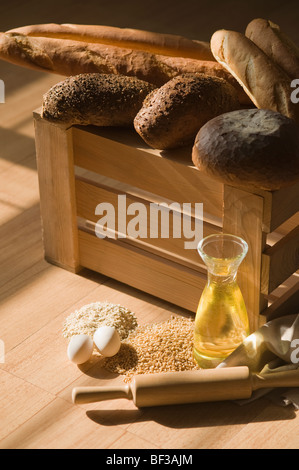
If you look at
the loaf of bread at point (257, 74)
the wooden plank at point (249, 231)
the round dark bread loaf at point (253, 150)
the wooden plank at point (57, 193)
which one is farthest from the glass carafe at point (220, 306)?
the wooden plank at point (57, 193)

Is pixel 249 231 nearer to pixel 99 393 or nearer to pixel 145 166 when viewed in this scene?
pixel 145 166

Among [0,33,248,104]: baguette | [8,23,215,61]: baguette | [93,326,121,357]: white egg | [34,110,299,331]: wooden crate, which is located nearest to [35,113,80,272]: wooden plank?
[34,110,299,331]: wooden crate

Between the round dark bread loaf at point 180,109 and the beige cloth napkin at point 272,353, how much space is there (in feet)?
1.43

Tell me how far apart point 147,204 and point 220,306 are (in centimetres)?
32

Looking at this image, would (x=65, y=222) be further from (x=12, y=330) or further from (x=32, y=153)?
(x=32, y=153)

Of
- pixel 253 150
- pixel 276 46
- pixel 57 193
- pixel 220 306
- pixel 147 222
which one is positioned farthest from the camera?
pixel 57 193

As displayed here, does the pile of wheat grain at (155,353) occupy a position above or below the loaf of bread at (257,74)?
below

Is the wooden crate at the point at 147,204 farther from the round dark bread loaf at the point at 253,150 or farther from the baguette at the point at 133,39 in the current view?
the baguette at the point at 133,39

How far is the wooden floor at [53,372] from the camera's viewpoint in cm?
162

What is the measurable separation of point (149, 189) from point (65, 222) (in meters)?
0.29

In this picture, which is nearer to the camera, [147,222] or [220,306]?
[220,306]

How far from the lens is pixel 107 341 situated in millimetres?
1765

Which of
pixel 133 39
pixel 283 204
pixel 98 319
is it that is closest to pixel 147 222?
pixel 98 319

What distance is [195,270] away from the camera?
1936 millimetres
